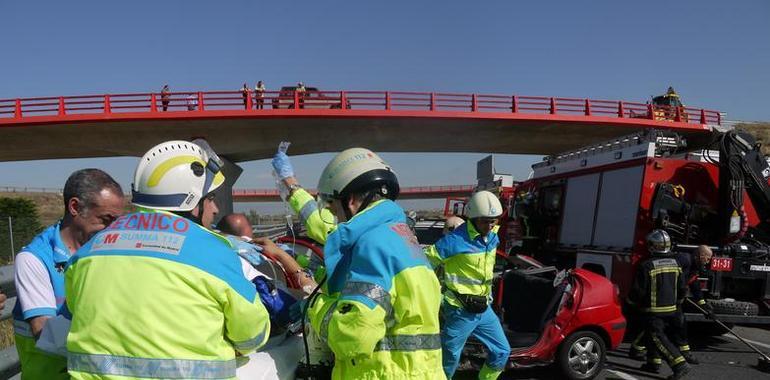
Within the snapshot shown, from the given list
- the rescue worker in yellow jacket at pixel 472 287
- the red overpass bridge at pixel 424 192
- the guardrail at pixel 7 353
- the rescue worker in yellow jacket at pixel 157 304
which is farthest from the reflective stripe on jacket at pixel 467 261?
the red overpass bridge at pixel 424 192

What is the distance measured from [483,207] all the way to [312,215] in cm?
234

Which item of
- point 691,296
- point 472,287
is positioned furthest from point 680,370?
point 472,287

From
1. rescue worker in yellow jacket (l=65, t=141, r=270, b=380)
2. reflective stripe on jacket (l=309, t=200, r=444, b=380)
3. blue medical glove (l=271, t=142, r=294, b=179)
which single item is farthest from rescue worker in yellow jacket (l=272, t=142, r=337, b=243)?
rescue worker in yellow jacket (l=65, t=141, r=270, b=380)

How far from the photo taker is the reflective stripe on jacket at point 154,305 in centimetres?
154

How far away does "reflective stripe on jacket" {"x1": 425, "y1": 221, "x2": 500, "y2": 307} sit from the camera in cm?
447

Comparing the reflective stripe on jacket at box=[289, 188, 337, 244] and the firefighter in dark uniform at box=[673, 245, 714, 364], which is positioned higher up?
the reflective stripe on jacket at box=[289, 188, 337, 244]

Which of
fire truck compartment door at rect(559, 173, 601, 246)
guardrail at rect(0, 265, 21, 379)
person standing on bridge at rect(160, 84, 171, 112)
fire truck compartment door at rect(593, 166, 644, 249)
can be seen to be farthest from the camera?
person standing on bridge at rect(160, 84, 171, 112)

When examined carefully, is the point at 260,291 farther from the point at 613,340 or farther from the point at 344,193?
the point at 613,340

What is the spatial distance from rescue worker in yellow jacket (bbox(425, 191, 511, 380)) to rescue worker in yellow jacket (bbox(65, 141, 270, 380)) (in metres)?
2.86

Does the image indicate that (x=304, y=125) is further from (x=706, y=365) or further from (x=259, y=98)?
(x=706, y=365)

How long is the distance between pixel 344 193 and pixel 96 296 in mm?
927

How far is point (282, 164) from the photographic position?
269cm

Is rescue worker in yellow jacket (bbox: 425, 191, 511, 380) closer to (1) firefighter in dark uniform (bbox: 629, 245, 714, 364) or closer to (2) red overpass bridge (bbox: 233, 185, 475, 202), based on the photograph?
(1) firefighter in dark uniform (bbox: 629, 245, 714, 364)

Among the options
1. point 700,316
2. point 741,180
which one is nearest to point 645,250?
point 700,316
